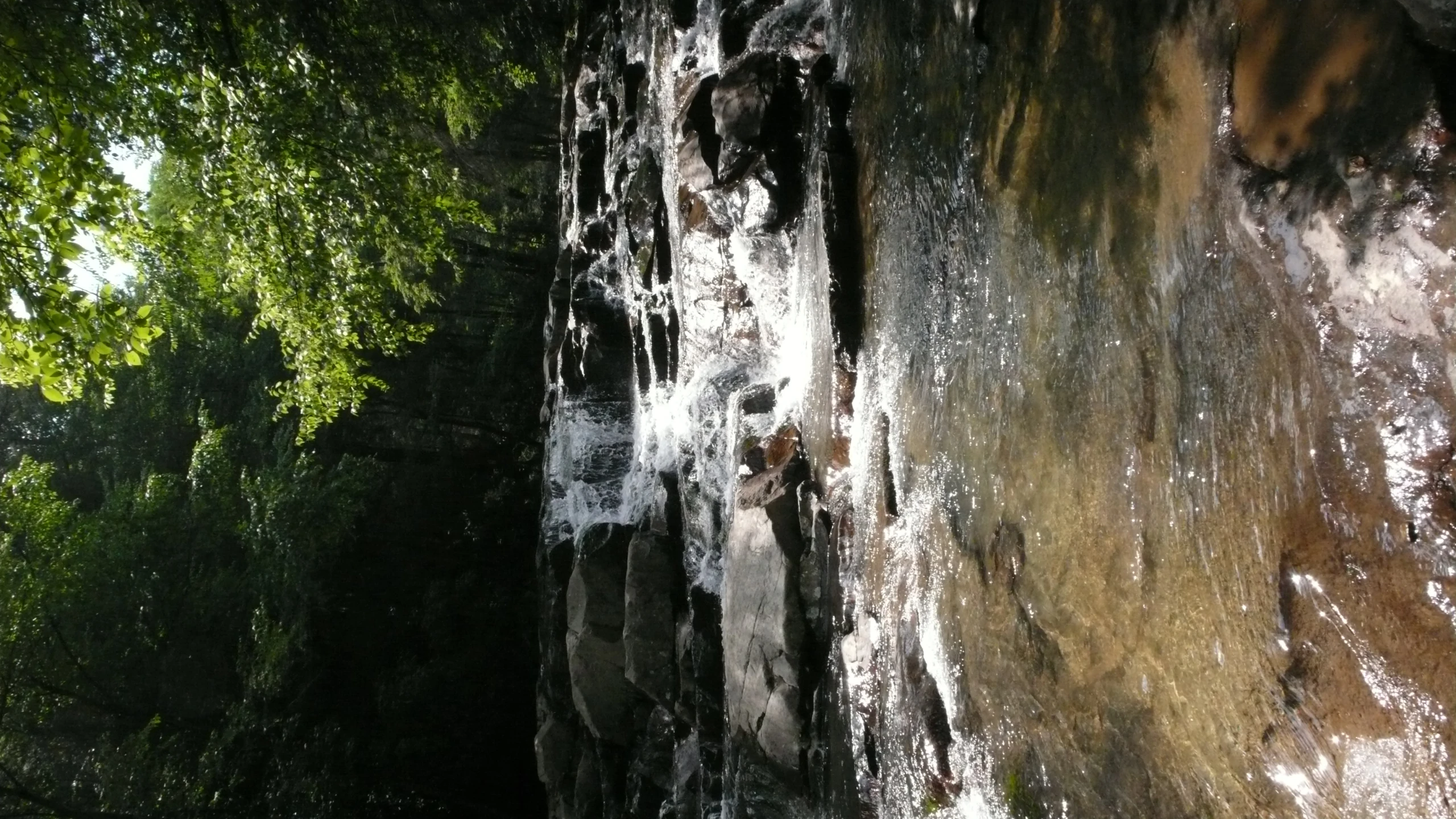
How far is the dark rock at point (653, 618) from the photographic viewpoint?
5770 mm

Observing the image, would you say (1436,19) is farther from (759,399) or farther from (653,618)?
(653,618)

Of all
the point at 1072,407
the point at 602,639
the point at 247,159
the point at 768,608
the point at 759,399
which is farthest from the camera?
the point at 247,159

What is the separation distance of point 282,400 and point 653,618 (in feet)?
23.4

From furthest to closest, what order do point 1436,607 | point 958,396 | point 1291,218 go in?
point 958,396 < point 1291,218 < point 1436,607

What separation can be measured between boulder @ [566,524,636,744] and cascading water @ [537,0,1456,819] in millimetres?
1145

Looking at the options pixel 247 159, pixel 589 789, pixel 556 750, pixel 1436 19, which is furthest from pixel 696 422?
pixel 1436 19

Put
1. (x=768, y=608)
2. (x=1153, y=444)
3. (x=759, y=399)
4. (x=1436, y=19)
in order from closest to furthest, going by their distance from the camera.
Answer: (x=1436, y=19), (x=1153, y=444), (x=768, y=608), (x=759, y=399)

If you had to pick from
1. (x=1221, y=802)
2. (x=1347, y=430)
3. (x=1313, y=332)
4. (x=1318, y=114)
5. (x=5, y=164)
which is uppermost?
(x=5, y=164)

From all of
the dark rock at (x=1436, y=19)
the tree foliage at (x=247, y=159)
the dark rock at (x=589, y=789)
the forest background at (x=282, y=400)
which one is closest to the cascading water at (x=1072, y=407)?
the dark rock at (x=1436, y=19)

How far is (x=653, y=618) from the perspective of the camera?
19.2 ft

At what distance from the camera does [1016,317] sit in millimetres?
2473

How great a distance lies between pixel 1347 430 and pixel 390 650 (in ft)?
36.1

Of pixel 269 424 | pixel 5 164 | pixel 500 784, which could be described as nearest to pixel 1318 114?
pixel 5 164

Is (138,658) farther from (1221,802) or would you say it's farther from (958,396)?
(1221,802)
